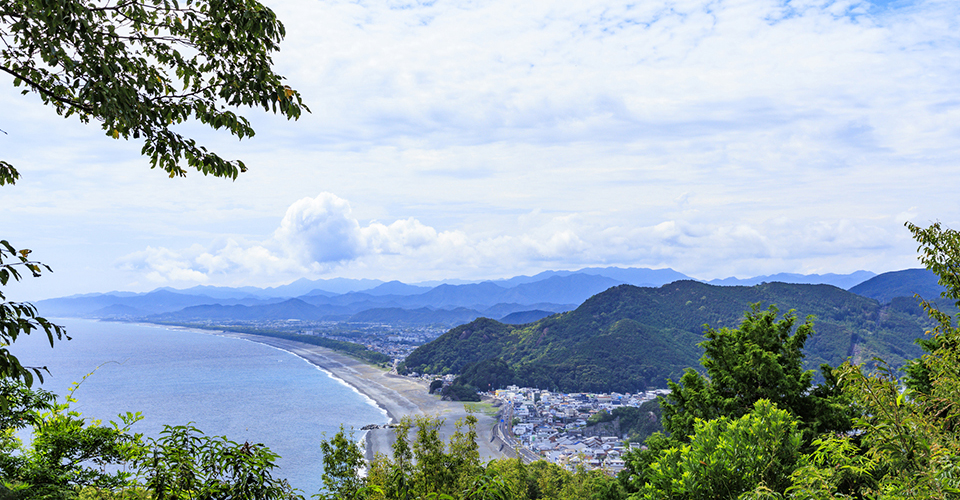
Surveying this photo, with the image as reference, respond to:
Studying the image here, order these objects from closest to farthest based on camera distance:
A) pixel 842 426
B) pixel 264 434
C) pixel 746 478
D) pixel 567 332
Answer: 1. pixel 746 478
2. pixel 842 426
3. pixel 264 434
4. pixel 567 332

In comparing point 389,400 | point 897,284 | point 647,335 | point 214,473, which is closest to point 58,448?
point 214,473

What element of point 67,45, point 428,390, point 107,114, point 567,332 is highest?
point 67,45

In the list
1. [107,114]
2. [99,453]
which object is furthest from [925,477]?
[99,453]

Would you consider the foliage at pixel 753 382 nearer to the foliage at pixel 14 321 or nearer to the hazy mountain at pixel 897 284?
the foliage at pixel 14 321

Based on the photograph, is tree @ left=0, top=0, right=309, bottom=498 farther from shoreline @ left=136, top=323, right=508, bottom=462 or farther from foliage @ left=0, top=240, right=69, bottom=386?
shoreline @ left=136, top=323, right=508, bottom=462

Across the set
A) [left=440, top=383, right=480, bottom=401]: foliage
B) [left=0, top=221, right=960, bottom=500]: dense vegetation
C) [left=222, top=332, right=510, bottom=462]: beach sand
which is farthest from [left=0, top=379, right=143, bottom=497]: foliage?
[left=440, top=383, right=480, bottom=401]: foliage

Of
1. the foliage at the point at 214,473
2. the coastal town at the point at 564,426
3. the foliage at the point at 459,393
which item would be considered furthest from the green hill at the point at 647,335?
the foliage at the point at 214,473

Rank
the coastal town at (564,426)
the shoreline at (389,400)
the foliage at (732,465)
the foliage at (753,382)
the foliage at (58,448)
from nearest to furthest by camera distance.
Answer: the foliage at (58,448) → the foliage at (732,465) → the foliage at (753,382) → the shoreline at (389,400) → the coastal town at (564,426)

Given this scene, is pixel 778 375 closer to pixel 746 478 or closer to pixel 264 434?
pixel 746 478
